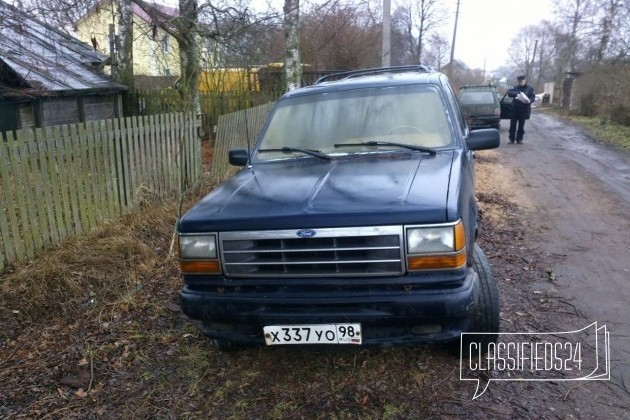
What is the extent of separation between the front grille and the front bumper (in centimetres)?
8

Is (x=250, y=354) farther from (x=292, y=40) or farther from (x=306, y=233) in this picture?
(x=292, y=40)

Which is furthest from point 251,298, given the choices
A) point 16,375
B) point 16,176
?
point 16,176

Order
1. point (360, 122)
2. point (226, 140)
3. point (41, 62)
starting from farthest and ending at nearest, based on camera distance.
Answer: point (41, 62) → point (226, 140) → point (360, 122)

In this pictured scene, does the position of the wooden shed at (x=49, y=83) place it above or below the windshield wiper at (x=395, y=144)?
above

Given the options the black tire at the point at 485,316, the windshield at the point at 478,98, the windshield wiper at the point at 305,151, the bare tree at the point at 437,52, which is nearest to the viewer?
the black tire at the point at 485,316

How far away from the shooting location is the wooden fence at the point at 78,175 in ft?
16.0

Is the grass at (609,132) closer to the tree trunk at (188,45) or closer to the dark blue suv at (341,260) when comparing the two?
the tree trunk at (188,45)

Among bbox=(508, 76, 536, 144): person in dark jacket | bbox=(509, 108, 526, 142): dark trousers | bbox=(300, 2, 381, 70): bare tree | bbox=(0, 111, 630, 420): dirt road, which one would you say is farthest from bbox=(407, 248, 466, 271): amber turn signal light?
bbox=(300, 2, 381, 70): bare tree

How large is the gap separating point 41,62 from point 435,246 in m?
11.3

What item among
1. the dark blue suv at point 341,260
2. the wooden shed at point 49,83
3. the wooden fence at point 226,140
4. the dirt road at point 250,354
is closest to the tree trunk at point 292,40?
the wooden fence at point 226,140

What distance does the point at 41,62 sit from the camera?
11.0 metres

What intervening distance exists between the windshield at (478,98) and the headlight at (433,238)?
1477 cm

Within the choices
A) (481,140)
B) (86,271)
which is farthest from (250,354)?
(481,140)

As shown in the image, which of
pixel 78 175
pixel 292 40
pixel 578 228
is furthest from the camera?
pixel 292 40
